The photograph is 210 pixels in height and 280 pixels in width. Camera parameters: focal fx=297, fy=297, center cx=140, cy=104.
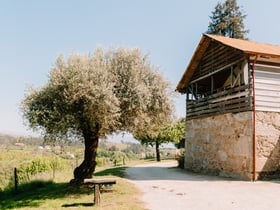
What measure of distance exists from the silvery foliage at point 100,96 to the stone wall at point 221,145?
14.6 feet

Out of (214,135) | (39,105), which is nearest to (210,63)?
(214,135)

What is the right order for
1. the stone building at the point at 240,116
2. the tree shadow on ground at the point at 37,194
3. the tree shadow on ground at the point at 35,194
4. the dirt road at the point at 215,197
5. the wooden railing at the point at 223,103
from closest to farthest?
the dirt road at the point at 215,197 → the tree shadow on ground at the point at 37,194 → the tree shadow on ground at the point at 35,194 → the stone building at the point at 240,116 → the wooden railing at the point at 223,103

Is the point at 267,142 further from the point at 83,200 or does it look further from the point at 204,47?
the point at 83,200

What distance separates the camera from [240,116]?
16.0m

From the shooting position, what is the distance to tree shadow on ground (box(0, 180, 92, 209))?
1220 centimetres

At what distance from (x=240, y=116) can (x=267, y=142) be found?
1.89m

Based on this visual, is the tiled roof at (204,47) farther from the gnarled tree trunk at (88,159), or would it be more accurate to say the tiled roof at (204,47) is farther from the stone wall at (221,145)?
the gnarled tree trunk at (88,159)

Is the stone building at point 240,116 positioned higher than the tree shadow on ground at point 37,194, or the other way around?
the stone building at point 240,116

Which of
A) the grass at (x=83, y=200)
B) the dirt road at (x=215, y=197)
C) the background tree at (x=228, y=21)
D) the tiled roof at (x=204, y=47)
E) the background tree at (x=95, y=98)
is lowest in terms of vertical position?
the grass at (x=83, y=200)

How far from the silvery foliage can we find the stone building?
449cm

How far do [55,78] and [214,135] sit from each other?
34.6ft

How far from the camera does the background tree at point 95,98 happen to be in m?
12.2

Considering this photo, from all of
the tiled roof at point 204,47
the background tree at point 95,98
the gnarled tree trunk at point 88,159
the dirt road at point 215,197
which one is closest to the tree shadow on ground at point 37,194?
the gnarled tree trunk at point 88,159

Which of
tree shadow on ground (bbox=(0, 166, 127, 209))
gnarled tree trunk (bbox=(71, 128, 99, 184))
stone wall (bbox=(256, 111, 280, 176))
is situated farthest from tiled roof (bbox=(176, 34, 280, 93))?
tree shadow on ground (bbox=(0, 166, 127, 209))
